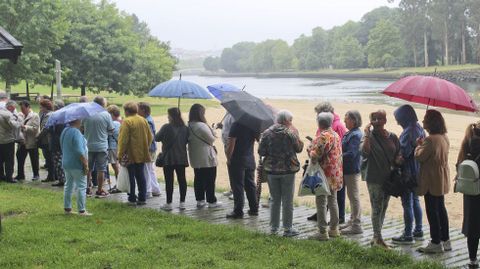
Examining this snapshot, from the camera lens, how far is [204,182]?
9.16m

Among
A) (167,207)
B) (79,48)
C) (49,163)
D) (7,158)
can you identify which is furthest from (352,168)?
(79,48)

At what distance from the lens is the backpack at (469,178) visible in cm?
592

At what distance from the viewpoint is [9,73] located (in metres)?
32.3

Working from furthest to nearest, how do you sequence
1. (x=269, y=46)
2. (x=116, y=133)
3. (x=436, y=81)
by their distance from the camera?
1. (x=269, y=46)
2. (x=116, y=133)
3. (x=436, y=81)

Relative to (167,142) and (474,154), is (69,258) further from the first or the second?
(474,154)

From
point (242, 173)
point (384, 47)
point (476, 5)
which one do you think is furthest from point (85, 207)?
point (384, 47)

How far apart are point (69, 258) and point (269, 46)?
185156 millimetres

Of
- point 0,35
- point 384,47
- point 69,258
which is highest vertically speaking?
point 384,47

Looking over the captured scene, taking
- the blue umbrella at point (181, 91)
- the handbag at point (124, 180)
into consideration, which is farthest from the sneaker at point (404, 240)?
the handbag at point (124, 180)

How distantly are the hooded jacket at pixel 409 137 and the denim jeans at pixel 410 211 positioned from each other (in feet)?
1.18

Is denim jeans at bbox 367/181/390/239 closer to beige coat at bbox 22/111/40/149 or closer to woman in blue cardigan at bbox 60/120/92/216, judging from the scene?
woman in blue cardigan at bbox 60/120/92/216

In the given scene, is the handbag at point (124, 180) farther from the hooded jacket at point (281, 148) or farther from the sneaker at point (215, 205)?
the hooded jacket at point (281, 148)

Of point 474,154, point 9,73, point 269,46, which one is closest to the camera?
point 474,154

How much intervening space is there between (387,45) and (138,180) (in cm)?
10663
